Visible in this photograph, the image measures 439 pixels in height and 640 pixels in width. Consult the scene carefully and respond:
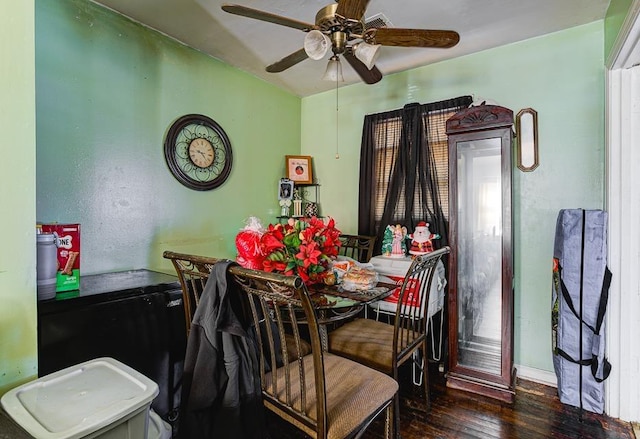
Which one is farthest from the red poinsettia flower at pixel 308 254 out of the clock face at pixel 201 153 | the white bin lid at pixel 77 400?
the clock face at pixel 201 153

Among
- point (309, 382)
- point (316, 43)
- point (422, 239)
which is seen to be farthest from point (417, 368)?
point (316, 43)

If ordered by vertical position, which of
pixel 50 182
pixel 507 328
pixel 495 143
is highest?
pixel 495 143

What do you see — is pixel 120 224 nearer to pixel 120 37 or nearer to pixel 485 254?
pixel 120 37

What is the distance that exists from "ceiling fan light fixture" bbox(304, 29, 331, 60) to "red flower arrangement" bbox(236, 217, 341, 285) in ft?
2.91

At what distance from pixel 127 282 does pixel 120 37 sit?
1.67 meters

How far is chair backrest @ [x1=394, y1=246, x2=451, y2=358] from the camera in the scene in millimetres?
1642

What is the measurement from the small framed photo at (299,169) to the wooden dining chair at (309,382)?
2.14m

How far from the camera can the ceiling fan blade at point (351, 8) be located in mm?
Answer: 1393

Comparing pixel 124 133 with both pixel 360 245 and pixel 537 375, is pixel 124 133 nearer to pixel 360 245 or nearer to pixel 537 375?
pixel 360 245

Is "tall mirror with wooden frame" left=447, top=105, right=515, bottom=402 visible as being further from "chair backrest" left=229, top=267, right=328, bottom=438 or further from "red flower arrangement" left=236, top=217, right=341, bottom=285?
"chair backrest" left=229, top=267, right=328, bottom=438

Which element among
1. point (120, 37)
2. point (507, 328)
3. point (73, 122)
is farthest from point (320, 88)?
point (507, 328)

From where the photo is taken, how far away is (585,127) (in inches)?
88.8

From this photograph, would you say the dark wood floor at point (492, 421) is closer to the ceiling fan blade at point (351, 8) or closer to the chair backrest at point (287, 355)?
the chair backrest at point (287, 355)

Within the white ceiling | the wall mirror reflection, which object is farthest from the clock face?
the wall mirror reflection
